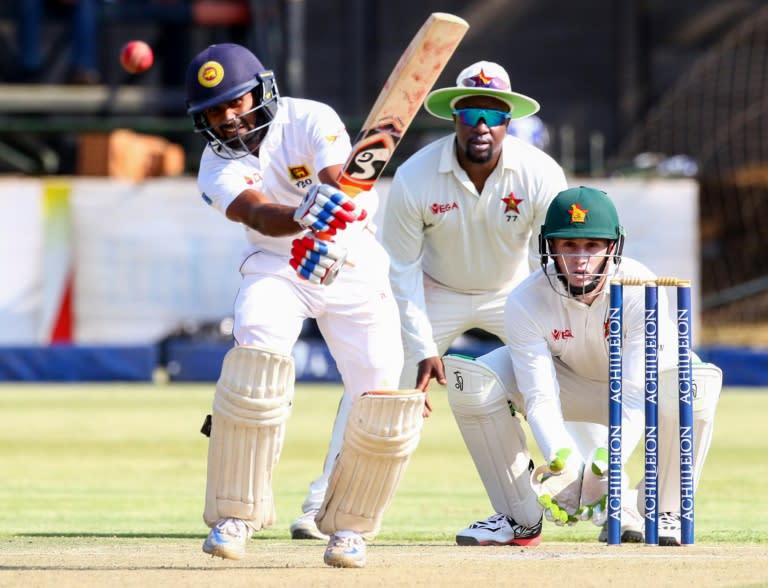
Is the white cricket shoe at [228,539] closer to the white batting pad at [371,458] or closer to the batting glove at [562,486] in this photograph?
the white batting pad at [371,458]

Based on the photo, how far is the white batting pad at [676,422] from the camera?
446 centimetres

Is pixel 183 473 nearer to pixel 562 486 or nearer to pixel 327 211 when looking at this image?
pixel 562 486

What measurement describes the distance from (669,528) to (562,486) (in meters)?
0.43

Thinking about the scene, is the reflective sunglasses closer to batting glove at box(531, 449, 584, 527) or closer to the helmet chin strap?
the helmet chin strap

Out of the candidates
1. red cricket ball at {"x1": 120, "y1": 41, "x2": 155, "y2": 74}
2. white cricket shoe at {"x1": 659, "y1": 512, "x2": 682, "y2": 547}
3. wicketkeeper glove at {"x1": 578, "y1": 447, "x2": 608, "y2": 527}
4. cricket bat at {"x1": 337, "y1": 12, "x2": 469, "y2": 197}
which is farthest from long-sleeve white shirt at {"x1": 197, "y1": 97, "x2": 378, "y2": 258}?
red cricket ball at {"x1": 120, "y1": 41, "x2": 155, "y2": 74}

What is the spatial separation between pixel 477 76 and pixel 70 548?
6.80 ft

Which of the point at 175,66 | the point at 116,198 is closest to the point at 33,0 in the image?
the point at 175,66

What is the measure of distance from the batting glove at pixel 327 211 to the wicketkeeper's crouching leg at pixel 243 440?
1.18 ft

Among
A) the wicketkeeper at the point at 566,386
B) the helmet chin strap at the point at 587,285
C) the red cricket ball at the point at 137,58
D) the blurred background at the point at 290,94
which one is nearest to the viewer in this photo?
the wicketkeeper at the point at 566,386

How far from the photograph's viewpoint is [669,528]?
14.8 feet

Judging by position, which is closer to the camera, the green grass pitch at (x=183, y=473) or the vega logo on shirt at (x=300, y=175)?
the vega logo on shirt at (x=300, y=175)

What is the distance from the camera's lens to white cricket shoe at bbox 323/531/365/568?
4.04 m

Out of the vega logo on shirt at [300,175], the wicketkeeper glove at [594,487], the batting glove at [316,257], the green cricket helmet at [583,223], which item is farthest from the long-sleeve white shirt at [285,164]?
the wicketkeeper glove at [594,487]

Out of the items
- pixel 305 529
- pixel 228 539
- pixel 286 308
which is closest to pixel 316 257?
pixel 286 308
